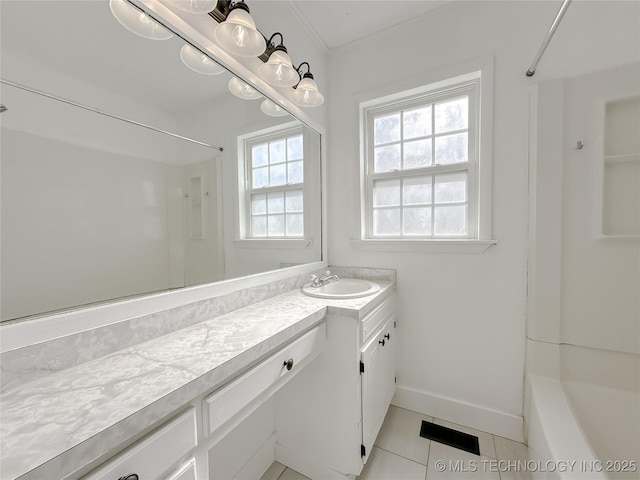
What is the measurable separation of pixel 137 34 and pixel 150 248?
2.37 ft

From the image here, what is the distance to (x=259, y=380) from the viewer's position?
2.64ft

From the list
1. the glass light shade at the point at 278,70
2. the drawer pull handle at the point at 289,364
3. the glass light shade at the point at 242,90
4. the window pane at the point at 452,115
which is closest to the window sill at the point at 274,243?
the drawer pull handle at the point at 289,364

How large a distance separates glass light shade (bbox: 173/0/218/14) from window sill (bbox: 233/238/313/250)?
2.92 feet

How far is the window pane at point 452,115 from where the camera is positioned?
1601mm

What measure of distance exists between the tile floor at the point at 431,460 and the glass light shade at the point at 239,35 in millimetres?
2024

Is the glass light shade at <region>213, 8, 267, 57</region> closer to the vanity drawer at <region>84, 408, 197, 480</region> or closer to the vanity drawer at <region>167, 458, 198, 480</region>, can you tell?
the vanity drawer at <region>84, 408, 197, 480</region>

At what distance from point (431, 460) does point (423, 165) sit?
5.69ft

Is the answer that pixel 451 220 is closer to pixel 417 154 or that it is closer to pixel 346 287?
pixel 417 154

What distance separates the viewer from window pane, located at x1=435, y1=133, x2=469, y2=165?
1603mm

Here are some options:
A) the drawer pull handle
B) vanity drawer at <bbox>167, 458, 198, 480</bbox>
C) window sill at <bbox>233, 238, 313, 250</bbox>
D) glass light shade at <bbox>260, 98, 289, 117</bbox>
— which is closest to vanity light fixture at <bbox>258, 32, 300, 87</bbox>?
glass light shade at <bbox>260, 98, 289, 117</bbox>

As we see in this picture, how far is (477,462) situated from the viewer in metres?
1.29

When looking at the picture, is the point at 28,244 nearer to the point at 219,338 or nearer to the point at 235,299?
the point at 219,338

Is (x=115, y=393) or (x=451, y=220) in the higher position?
(x=451, y=220)

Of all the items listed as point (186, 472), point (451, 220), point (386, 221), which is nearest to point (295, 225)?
point (386, 221)
